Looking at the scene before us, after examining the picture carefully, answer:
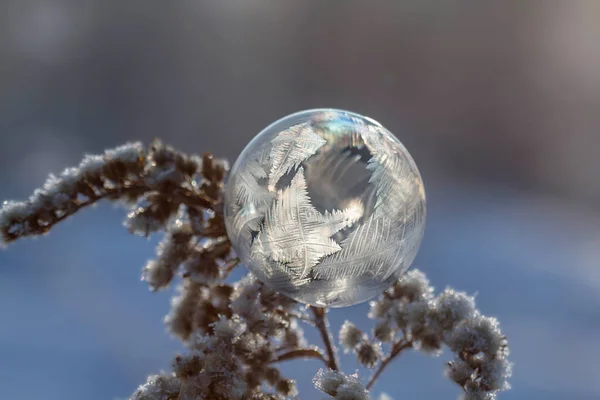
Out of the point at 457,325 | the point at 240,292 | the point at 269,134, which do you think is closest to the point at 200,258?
the point at 240,292

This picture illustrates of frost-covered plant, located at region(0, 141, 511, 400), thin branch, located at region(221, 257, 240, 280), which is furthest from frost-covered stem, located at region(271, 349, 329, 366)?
thin branch, located at region(221, 257, 240, 280)

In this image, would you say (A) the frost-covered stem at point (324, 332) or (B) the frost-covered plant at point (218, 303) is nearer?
(B) the frost-covered plant at point (218, 303)

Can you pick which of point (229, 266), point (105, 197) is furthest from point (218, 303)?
point (105, 197)

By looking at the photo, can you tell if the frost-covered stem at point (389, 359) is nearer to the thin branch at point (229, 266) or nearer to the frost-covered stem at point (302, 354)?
the frost-covered stem at point (302, 354)

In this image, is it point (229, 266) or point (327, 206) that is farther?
point (229, 266)

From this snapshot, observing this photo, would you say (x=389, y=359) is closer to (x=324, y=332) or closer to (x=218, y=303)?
(x=324, y=332)

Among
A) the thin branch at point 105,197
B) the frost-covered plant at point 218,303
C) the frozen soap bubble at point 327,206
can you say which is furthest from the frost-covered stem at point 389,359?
the thin branch at point 105,197

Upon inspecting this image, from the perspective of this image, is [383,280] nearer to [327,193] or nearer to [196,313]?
[327,193]
